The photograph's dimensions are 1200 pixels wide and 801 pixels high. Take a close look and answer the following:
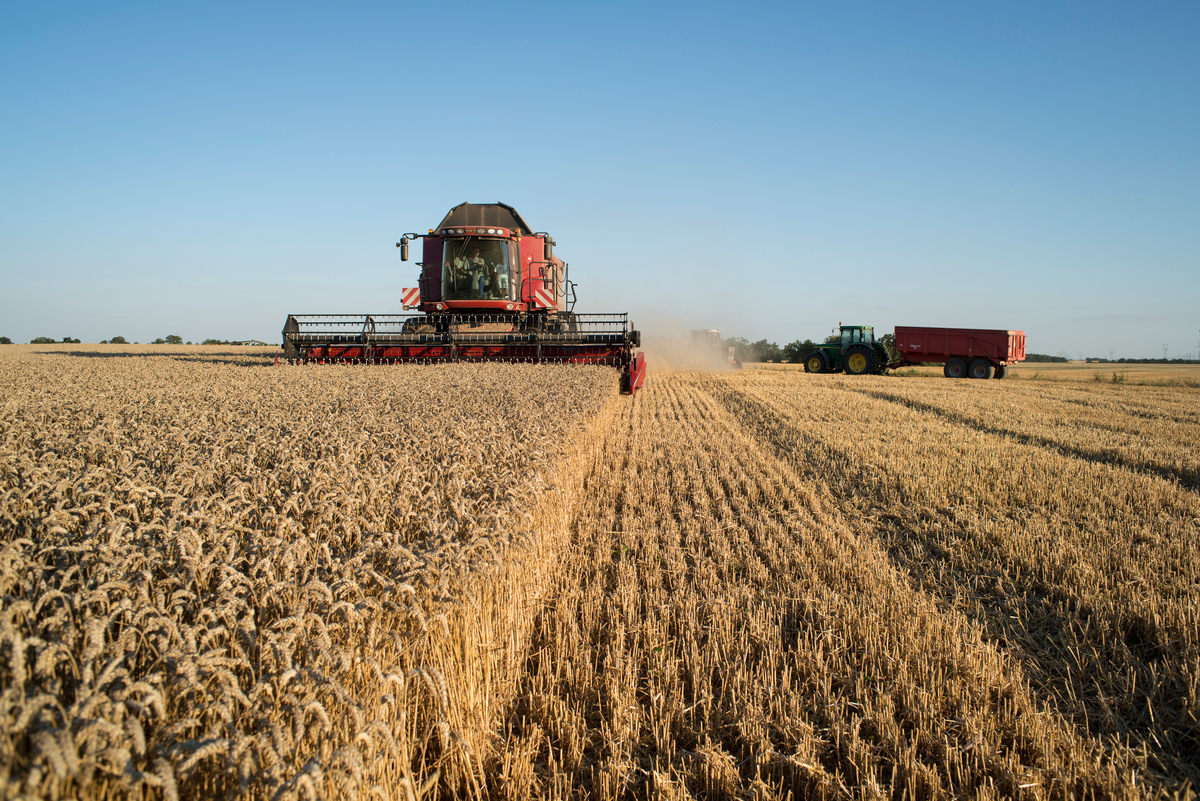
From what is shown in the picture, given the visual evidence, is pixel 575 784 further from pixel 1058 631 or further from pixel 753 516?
pixel 753 516

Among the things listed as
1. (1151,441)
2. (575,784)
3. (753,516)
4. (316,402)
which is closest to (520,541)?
(575,784)

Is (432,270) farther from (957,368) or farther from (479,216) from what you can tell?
(957,368)

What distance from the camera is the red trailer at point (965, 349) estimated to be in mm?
26219

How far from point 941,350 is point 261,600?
98.1ft

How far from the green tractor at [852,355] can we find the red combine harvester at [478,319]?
15715mm

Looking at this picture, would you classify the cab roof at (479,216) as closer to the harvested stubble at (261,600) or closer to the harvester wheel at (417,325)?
the harvester wheel at (417,325)

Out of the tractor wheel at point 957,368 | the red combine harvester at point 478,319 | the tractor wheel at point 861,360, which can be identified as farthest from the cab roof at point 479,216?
the tractor wheel at point 957,368

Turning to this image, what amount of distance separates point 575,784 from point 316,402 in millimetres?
5752

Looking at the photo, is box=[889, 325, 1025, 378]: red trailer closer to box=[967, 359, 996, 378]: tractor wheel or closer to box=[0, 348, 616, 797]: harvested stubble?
box=[967, 359, 996, 378]: tractor wheel

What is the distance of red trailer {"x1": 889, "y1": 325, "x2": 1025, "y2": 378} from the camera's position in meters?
26.2

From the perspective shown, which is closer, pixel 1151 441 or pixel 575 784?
pixel 575 784

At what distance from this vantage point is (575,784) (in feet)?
8.25

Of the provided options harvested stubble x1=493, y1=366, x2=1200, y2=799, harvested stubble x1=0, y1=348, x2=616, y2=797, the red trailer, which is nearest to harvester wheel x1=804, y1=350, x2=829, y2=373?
the red trailer

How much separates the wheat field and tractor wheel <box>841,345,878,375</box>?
22470 mm
